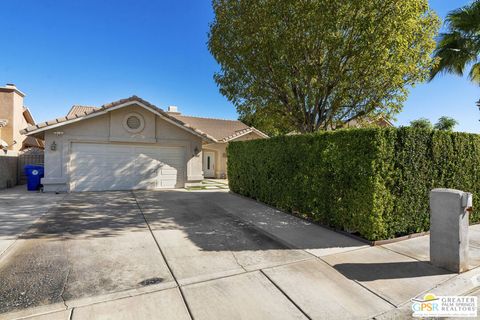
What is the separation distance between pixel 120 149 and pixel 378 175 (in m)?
11.2

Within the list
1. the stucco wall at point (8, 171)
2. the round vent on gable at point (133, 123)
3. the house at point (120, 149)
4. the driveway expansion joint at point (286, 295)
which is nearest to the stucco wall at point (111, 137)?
the house at point (120, 149)

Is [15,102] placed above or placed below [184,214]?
above

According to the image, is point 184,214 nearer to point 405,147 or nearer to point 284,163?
point 284,163

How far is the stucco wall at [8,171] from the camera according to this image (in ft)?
37.3

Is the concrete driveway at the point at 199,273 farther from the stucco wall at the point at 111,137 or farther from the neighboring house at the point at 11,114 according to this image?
the neighboring house at the point at 11,114

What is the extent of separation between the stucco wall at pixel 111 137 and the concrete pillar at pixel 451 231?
10798 mm

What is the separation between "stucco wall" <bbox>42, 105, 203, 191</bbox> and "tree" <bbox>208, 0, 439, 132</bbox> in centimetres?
407

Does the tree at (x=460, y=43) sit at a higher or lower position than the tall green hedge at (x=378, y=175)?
higher

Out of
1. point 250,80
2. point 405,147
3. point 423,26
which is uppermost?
point 423,26

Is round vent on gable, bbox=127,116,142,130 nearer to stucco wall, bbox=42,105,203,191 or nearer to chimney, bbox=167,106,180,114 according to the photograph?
stucco wall, bbox=42,105,203,191

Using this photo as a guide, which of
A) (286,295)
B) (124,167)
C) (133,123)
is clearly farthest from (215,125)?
(286,295)

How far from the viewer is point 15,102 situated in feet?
59.1

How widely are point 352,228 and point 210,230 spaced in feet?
10.8

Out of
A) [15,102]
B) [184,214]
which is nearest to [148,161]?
[184,214]
